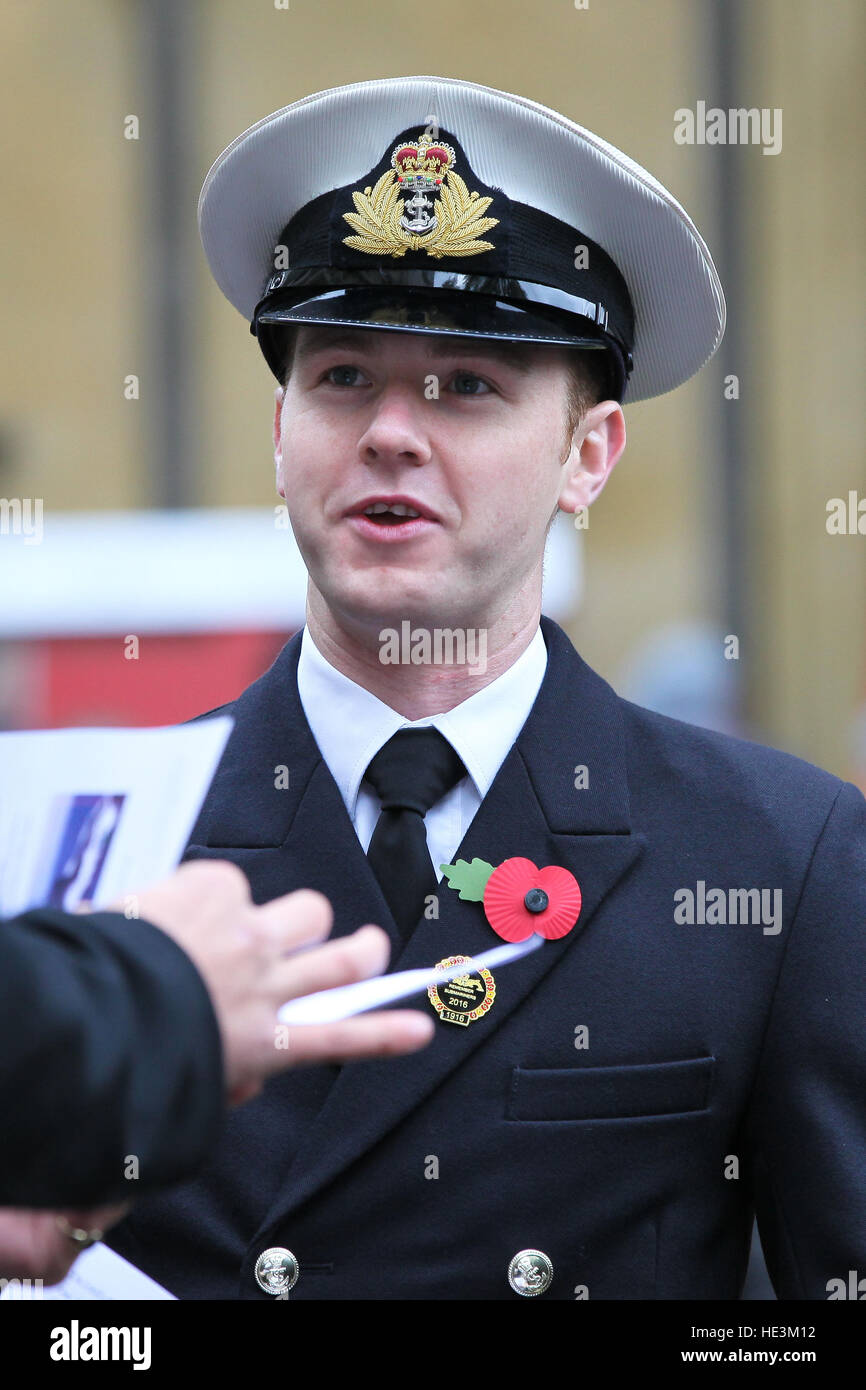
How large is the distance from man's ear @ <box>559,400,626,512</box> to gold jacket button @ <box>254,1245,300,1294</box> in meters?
1.23

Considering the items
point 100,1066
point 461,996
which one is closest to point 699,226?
point 461,996

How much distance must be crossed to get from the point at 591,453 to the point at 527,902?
79cm

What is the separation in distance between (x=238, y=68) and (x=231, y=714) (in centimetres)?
950

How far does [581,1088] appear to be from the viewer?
2428 millimetres

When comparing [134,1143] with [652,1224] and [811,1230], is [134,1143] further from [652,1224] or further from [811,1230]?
[811,1230]

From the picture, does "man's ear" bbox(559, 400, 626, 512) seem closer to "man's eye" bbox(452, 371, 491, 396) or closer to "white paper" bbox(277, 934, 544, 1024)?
"man's eye" bbox(452, 371, 491, 396)

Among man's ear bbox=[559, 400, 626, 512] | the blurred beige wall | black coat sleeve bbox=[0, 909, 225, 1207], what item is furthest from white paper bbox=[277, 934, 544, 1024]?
the blurred beige wall

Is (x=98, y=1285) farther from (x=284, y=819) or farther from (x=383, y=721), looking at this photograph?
(x=383, y=721)

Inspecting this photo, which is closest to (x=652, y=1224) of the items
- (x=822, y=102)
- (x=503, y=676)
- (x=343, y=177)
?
(x=503, y=676)

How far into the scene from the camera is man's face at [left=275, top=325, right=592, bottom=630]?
2.49 metres

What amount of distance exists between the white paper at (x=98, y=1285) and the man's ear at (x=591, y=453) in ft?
4.35

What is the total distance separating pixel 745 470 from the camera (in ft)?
37.3

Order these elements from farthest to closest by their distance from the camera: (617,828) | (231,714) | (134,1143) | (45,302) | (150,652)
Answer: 1. (45,302)
2. (150,652)
3. (231,714)
4. (617,828)
5. (134,1143)

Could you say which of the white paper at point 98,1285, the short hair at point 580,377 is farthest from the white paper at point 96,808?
the short hair at point 580,377
